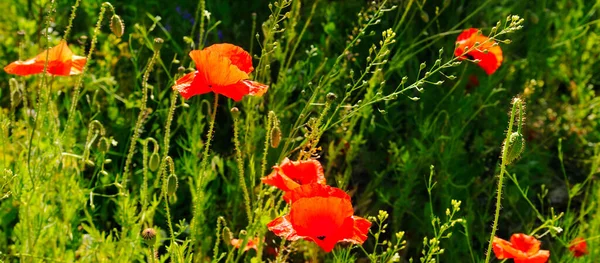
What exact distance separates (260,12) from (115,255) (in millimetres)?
1389

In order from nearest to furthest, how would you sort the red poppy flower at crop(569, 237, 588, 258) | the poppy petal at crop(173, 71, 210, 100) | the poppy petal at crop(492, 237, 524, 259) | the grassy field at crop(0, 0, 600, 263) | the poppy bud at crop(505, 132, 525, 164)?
the poppy bud at crop(505, 132, 525, 164), the poppy petal at crop(173, 71, 210, 100), the poppy petal at crop(492, 237, 524, 259), the grassy field at crop(0, 0, 600, 263), the red poppy flower at crop(569, 237, 588, 258)

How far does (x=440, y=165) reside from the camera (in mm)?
2818

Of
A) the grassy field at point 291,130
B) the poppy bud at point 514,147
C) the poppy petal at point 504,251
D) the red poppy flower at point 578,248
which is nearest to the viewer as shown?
the poppy bud at point 514,147

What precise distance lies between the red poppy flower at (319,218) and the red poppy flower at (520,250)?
528 millimetres

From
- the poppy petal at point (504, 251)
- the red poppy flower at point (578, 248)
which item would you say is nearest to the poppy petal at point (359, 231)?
the poppy petal at point (504, 251)

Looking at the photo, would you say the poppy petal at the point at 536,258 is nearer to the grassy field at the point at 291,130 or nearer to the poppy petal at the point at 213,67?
the grassy field at the point at 291,130

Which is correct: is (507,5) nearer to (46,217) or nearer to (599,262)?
(599,262)

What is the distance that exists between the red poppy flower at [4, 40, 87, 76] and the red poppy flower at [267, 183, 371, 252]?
0.76 meters

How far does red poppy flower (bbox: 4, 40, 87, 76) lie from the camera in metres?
1.99

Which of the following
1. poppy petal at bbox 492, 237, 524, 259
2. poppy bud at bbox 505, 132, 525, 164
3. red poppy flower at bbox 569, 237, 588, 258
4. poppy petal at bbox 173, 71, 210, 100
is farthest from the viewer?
red poppy flower at bbox 569, 237, 588, 258

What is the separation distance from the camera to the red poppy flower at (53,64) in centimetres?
199

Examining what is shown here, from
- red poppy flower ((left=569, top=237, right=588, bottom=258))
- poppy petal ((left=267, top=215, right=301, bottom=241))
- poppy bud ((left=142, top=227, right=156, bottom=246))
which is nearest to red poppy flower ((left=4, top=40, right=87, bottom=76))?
poppy bud ((left=142, top=227, right=156, bottom=246))

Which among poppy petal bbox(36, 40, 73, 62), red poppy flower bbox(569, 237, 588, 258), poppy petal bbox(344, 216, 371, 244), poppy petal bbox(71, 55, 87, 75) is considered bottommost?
red poppy flower bbox(569, 237, 588, 258)

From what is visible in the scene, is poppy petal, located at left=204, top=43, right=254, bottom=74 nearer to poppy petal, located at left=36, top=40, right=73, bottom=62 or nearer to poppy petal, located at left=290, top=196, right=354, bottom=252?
poppy petal, located at left=290, top=196, right=354, bottom=252
